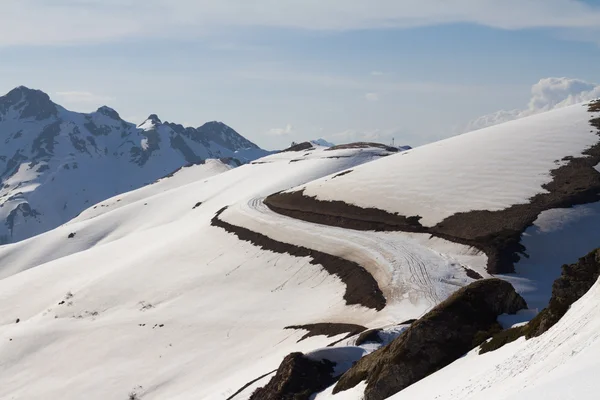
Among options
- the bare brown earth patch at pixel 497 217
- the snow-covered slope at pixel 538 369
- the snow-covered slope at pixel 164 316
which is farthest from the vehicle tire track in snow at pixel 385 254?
the snow-covered slope at pixel 538 369

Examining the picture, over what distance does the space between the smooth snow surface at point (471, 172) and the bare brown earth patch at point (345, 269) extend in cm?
1343

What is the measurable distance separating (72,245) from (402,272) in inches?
5034

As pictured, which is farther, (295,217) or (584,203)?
(295,217)

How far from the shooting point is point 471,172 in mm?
84875

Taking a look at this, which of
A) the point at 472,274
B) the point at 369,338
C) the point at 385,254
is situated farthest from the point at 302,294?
the point at 369,338

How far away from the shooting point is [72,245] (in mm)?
161625

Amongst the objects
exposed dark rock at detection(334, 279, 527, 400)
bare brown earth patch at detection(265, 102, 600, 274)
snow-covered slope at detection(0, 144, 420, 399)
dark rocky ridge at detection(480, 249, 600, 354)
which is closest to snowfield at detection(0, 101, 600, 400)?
snow-covered slope at detection(0, 144, 420, 399)

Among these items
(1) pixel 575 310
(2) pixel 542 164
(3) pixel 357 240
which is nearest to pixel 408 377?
(1) pixel 575 310

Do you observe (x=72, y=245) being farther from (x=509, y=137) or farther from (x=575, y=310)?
(x=575, y=310)

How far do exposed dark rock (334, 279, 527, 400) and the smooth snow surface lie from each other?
40881 millimetres

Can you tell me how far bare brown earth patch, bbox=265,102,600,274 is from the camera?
193ft

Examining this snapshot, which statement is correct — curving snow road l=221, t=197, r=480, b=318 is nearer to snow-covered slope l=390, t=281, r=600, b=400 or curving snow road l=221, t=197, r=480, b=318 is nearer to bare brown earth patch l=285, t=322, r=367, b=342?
bare brown earth patch l=285, t=322, r=367, b=342

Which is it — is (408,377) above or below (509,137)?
below

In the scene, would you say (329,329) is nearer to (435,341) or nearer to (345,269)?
(345,269)
